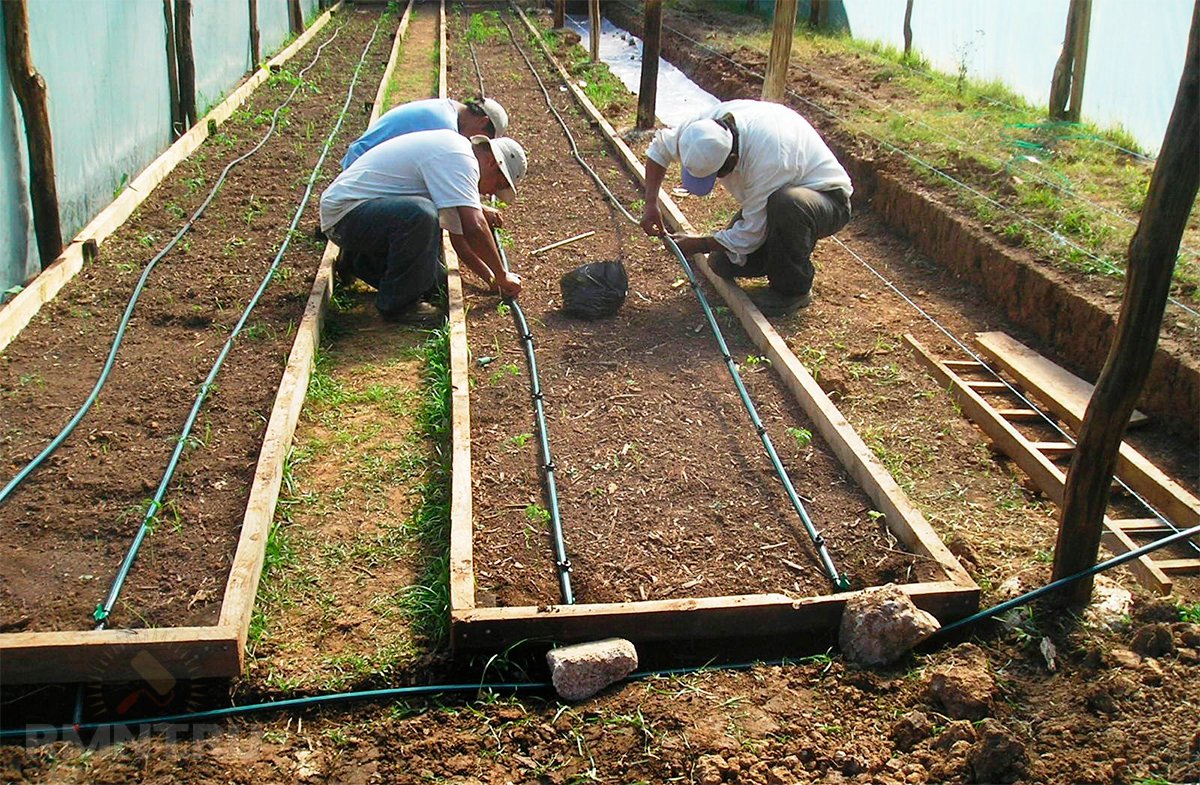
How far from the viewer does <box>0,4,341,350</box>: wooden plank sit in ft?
16.5

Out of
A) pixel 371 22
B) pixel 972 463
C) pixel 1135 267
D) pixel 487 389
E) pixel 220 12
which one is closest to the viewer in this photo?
pixel 1135 267

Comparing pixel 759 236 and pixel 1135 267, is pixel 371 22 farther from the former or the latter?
pixel 1135 267

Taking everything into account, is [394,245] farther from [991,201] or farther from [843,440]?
[991,201]

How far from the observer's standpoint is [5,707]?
2.87 m

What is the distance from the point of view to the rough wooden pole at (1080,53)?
8.12 metres

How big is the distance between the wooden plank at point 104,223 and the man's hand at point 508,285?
2.29 meters

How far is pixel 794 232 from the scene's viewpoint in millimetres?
5445

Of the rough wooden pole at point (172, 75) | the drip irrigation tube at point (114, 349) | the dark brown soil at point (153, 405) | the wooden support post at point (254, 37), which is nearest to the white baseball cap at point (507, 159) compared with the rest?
the dark brown soil at point (153, 405)

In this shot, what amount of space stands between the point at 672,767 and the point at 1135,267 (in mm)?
1905

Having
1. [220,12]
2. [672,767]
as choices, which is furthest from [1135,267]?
[220,12]

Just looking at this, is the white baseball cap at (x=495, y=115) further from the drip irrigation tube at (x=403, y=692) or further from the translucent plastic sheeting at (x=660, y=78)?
the drip irrigation tube at (x=403, y=692)

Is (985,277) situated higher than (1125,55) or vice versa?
(1125,55)

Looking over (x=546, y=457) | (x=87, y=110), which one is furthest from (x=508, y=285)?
(x=87, y=110)

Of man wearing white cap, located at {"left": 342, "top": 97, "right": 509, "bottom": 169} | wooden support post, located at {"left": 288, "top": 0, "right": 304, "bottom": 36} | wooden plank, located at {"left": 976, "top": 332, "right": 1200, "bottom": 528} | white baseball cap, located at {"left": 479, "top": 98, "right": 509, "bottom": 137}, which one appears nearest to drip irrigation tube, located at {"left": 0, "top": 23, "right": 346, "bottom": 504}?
man wearing white cap, located at {"left": 342, "top": 97, "right": 509, "bottom": 169}
